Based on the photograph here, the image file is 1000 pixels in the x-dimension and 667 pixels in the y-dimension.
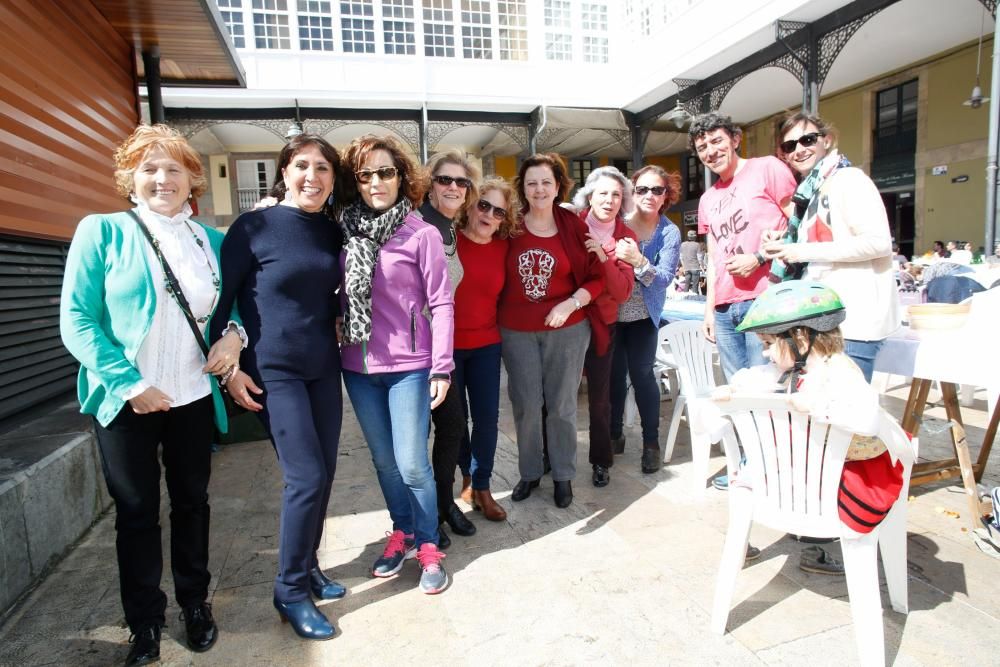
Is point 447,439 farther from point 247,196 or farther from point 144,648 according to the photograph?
point 247,196

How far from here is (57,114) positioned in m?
4.27

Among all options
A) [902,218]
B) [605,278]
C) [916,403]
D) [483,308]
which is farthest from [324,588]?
[902,218]

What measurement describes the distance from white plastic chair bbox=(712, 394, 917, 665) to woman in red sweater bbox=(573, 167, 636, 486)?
52.1 inches

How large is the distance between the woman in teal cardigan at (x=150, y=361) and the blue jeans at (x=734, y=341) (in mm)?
2375

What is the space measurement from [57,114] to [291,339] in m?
3.63

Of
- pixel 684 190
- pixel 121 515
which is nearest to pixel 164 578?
pixel 121 515

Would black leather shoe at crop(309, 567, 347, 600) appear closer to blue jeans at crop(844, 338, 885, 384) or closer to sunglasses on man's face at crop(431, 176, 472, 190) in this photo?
sunglasses on man's face at crop(431, 176, 472, 190)

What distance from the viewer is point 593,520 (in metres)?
3.06

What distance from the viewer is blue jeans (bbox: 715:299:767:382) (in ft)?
9.94

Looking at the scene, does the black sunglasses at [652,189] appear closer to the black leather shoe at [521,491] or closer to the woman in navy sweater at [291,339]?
the black leather shoe at [521,491]

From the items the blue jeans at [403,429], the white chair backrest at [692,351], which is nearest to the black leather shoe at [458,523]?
the blue jeans at [403,429]

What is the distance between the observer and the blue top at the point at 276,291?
2.12m

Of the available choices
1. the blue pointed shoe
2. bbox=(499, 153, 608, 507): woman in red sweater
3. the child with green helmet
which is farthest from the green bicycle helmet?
the blue pointed shoe

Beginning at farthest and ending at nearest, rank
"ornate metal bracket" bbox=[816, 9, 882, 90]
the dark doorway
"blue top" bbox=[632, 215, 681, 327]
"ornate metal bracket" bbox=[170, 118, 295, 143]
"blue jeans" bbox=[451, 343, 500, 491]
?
the dark doorway < "ornate metal bracket" bbox=[170, 118, 295, 143] < "ornate metal bracket" bbox=[816, 9, 882, 90] < "blue top" bbox=[632, 215, 681, 327] < "blue jeans" bbox=[451, 343, 500, 491]
